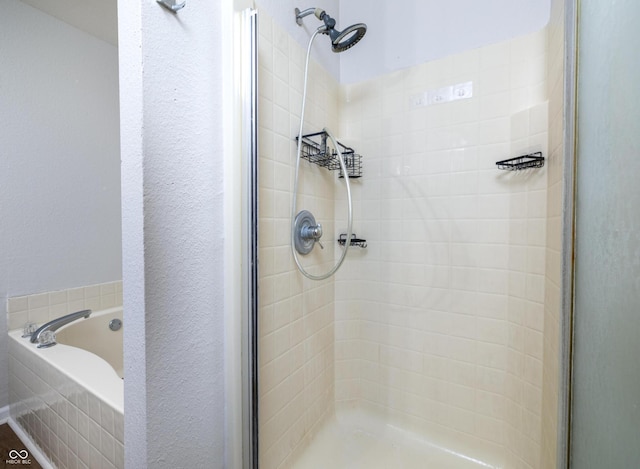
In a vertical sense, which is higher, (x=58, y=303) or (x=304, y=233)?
(x=304, y=233)

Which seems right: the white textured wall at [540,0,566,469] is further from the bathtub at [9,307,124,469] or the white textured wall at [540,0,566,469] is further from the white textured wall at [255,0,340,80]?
the bathtub at [9,307,124,469]

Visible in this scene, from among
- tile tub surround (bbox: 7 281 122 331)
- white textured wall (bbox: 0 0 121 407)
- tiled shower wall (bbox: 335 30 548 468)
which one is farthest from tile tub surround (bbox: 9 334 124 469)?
tiled shower wall (bbox: 335 30 548 468)

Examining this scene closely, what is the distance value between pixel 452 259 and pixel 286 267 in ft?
2.52

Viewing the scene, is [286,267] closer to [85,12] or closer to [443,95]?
[443,95]

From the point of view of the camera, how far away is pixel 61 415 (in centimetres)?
104

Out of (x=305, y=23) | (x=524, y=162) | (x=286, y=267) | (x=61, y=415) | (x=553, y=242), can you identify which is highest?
(x=305, y=23)

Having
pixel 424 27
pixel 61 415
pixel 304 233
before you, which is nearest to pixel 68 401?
pixel 61 415

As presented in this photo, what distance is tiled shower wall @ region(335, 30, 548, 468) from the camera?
112cm

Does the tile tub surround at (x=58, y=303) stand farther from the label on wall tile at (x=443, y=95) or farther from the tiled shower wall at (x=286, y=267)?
the label on wall tile at (x=443, y=95)

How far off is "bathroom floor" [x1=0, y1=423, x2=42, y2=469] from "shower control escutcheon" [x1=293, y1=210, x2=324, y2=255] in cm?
143

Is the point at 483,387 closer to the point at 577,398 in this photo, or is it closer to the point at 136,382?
the point at 577,398

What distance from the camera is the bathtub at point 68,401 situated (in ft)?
2.73

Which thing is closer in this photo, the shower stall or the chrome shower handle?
the shower stall

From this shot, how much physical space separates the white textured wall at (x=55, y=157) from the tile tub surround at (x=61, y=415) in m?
0.25
